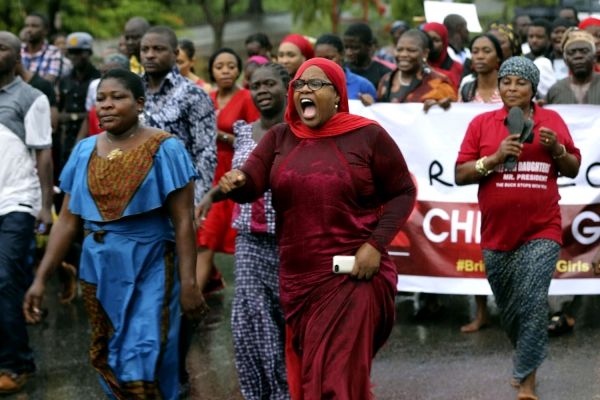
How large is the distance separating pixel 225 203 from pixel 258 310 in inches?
101

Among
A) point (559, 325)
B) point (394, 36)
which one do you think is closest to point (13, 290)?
point (559, 325)

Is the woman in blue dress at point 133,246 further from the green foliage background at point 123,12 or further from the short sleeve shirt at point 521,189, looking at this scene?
the green foliage background at point 123,12

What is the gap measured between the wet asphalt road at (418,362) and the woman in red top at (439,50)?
8.48ft

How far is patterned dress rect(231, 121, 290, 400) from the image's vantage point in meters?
7.07

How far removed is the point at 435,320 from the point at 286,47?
2.36m

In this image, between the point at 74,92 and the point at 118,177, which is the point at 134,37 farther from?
the point at 118,177

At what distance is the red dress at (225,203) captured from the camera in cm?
958

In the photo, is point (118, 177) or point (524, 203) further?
point (524, 203)

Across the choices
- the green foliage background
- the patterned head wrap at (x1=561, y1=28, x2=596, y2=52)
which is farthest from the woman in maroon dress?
the green foliage background

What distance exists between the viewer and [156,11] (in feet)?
83.8

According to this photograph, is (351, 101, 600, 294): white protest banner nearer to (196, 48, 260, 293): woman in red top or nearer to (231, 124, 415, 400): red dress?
(196, 48, 260, 293): woman in red top

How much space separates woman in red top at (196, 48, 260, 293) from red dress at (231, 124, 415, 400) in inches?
129

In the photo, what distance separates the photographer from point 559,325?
8977 millimetres

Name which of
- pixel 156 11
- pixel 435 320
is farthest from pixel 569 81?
pixel 156 11
